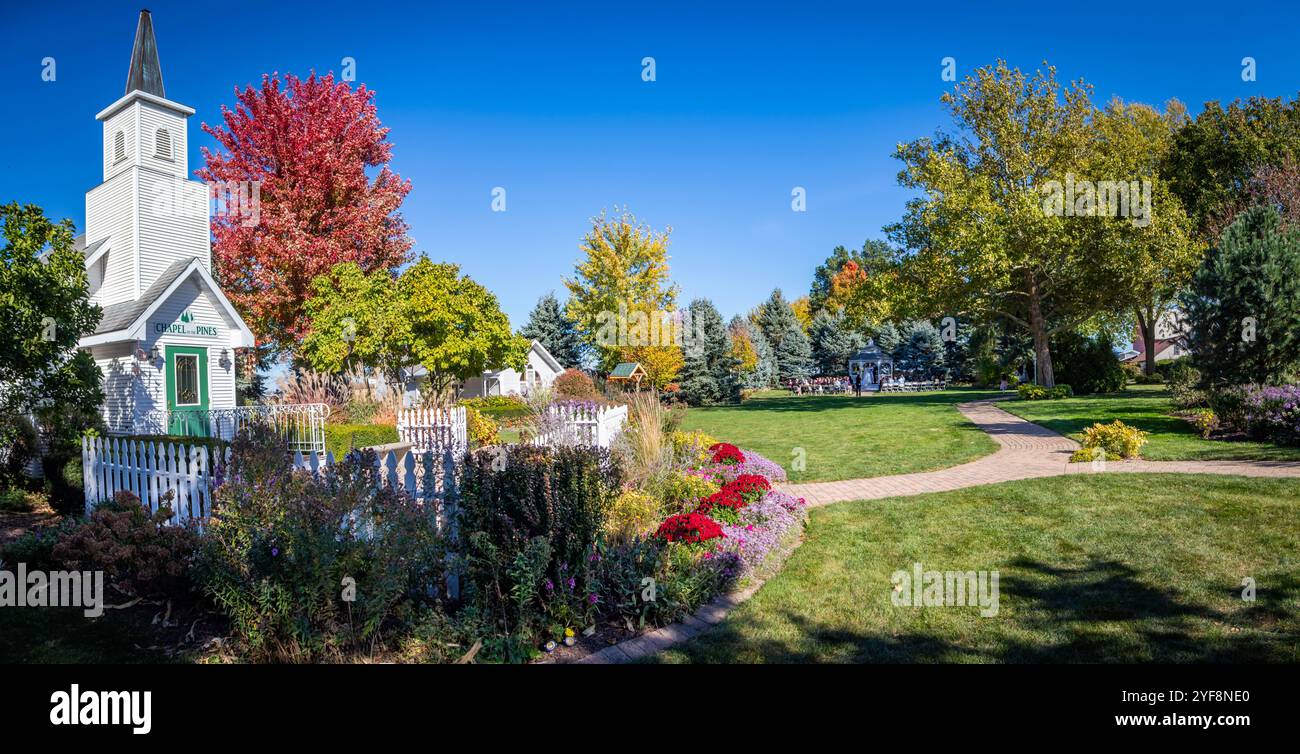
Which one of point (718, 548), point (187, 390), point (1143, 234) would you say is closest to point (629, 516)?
point (718, 548)

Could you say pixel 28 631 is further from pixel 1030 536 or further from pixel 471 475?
pixel 1030 536

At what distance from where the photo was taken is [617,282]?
32875 millimetres

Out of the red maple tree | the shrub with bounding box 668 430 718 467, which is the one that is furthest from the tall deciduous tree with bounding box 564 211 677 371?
the shrub with bounding box 668 430 718 467

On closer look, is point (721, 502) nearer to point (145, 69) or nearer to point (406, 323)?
point (406, 323)

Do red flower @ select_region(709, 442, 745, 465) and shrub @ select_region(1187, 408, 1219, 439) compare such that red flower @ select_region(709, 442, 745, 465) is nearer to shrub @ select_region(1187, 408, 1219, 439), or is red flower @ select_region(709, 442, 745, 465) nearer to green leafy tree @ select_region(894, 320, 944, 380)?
shrub @ select_region(1187, 408, 1219, 439)

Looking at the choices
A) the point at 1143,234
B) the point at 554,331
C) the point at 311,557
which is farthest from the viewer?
the point at 554,331

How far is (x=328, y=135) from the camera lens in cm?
2231

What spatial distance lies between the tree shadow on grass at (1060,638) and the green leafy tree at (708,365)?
28708 millimetres

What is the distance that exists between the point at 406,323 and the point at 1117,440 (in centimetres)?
1898

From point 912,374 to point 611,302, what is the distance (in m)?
25.1

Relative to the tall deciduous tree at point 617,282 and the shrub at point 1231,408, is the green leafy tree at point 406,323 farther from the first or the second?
the shrub at point 1231,408

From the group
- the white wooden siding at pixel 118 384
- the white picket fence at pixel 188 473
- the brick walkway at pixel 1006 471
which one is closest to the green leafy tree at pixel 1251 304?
the brick walkway at pixel 1006 471

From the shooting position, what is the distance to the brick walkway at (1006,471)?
28.0 ft
